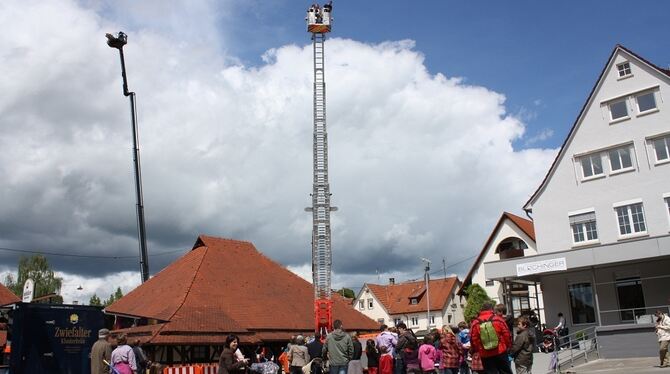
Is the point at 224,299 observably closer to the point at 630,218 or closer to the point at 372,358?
the point at 372,358

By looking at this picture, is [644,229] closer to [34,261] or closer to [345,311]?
[345,311]

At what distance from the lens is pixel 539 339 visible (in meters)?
24.2

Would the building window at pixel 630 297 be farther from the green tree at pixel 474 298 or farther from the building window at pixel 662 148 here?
the green tree at pixel 474 298

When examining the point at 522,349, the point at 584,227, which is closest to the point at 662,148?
the point at 584,227

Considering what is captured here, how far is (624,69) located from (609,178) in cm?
525

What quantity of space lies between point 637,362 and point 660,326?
11.3 feet

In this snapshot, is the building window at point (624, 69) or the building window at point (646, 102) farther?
the building window at point (624, 69)

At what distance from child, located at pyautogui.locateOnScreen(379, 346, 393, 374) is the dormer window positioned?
20.7 metres

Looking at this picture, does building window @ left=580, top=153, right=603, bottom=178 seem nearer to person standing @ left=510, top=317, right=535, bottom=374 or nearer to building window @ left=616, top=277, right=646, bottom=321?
building window @ left=616, top=277, right=646, bottom=321

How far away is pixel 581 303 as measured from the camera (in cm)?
2812

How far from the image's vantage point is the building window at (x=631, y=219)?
27453mm

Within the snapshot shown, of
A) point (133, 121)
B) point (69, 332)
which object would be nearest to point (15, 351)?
point (69, 332)

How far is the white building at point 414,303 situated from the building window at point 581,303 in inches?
1551

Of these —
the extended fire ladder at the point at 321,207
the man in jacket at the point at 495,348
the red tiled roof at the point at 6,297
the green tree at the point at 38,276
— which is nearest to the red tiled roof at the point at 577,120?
the extended fire ladder at the point at 321,207
